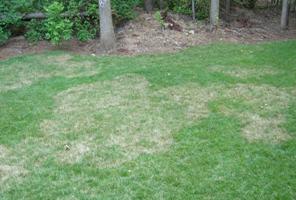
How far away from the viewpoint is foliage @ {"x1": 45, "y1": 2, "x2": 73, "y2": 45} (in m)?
9.33

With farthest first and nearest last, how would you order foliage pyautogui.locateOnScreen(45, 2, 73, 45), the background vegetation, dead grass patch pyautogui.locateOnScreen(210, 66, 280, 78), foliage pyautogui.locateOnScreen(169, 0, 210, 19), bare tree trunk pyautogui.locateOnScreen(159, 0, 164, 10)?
bare tree trunk pyautogui.locateOnScreen(159, 0, 164, 10) → foliage pyautogui.locateOnScreen(169, 0, 210, 19) → the background vegetation → foliage pyautogui.locateOnScreen(45, 2, 73, 45) → dead grass patch pyautogui.locateOnScreen(210, 66, 280, 78)

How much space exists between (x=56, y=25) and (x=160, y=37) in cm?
227

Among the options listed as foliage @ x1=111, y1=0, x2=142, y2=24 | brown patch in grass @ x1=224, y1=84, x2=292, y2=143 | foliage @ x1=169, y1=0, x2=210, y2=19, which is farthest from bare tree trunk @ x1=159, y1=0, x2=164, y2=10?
brown patch in grass @ x1=224, y1=84, x2=292, y2=143

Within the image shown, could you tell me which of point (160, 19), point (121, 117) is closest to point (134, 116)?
point (121, 117)

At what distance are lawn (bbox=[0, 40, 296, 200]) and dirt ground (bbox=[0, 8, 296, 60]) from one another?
942 mm

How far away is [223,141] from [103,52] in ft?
16.1

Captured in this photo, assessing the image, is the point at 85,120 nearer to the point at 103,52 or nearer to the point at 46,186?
the point at 46,186

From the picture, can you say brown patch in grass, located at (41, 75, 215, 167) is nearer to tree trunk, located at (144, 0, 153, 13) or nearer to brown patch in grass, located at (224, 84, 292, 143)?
brown patch in grass, located at (224, 84, 292, 143)

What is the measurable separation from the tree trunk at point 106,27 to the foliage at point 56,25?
73 centimetres

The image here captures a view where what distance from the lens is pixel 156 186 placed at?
4.06m

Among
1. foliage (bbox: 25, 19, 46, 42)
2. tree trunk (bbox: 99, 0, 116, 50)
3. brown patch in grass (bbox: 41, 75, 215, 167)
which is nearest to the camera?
brown patch in grass (bbox: 41, 75, 215, 167)

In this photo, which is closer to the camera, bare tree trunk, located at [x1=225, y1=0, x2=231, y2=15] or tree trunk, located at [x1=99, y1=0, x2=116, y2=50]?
tree trunk, located at [x1=99, y1=0, x2=116, y2=50]

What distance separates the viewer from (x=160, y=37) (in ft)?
32.1

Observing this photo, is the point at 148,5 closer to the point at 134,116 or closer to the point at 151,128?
the point at 134,116
